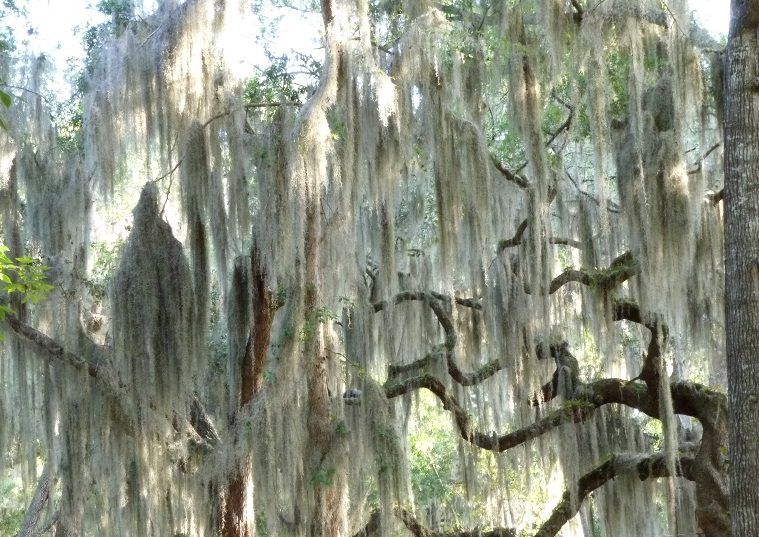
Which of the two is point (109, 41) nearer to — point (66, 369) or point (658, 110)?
point (66, 369)

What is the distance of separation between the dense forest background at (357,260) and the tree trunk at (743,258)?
1.39m

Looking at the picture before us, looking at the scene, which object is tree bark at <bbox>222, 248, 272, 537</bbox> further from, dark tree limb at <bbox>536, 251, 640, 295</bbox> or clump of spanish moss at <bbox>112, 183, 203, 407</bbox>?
dark tree limb at <bbox>536, 251, 640, 295</bbox>

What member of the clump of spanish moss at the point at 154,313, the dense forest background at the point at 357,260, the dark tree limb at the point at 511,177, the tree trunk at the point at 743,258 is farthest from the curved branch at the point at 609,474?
the clump of spanish moss at the point at 154,313

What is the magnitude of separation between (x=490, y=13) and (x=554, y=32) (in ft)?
4.07

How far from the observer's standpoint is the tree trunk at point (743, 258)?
16.0 ft

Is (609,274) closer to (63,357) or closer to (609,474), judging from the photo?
(609,474)

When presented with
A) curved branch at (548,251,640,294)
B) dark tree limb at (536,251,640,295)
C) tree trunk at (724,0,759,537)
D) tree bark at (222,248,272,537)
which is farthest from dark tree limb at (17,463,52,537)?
tree trunk at (724,0,759,537)

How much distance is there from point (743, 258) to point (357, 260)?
3691 millimetres

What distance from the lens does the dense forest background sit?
726 centimetres

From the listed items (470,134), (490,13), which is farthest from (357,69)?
(490,13)

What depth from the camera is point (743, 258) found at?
5.13 metres

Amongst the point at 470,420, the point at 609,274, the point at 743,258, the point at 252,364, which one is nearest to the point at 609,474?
the point at 470,420

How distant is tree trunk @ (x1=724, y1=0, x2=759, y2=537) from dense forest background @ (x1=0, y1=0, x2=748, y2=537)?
1391mm

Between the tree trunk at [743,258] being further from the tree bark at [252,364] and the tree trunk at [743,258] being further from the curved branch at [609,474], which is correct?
the tree bark at [252,364]
